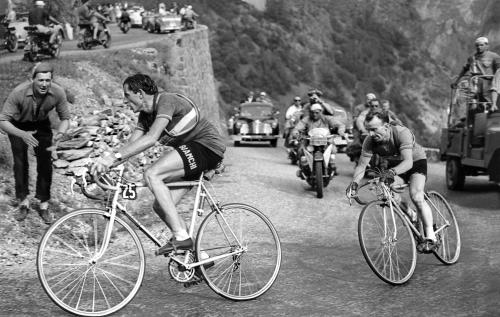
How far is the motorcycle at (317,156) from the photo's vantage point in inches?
561

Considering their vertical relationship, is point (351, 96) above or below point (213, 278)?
below

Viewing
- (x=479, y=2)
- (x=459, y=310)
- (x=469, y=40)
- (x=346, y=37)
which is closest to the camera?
(x=459, y=310)

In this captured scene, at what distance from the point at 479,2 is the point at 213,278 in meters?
157

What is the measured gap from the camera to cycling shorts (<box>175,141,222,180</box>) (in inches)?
254

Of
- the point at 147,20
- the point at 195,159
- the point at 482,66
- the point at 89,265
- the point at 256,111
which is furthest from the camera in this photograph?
the point at 147,20

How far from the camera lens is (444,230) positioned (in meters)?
8.33

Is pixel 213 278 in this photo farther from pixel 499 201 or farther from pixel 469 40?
pixel 469 40

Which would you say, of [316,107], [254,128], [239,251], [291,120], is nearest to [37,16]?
[291,120]

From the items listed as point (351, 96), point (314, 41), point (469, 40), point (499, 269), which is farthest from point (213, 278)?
point (469, 40)

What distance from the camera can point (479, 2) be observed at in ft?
504

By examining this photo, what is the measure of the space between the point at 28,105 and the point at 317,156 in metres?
6.50

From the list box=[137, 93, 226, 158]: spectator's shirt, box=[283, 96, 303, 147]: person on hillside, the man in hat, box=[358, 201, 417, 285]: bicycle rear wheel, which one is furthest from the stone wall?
box=[137, 93, 226, 158]: spectator's shirt

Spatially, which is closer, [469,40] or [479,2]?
[469,40]

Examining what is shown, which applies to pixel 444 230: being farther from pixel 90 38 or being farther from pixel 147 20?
pixel 147 20
